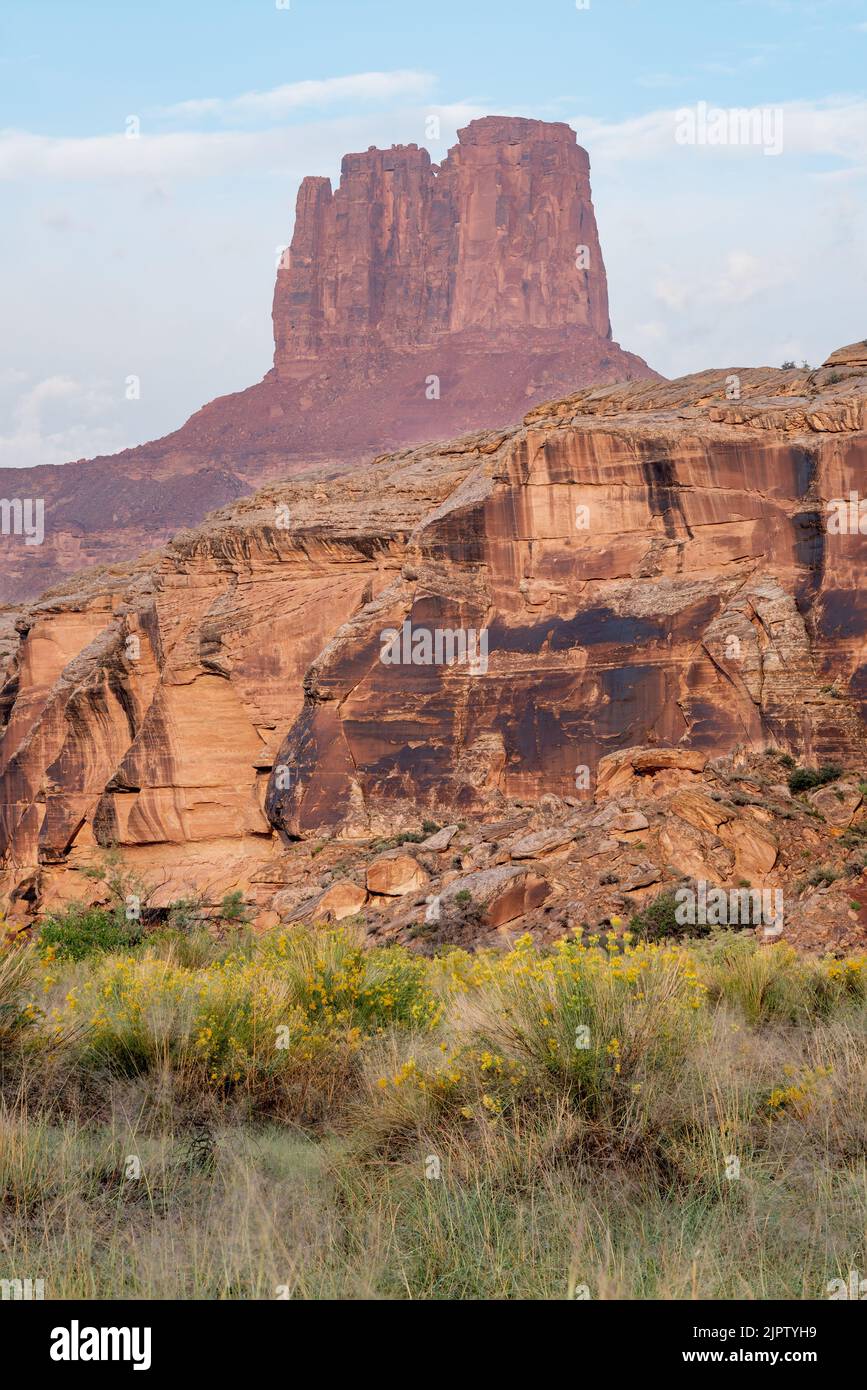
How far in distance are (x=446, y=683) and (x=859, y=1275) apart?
31262mm

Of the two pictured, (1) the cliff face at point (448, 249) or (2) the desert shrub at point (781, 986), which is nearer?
(2) the desert shrub at point (781, 986)

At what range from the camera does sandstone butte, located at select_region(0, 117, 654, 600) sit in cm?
13162

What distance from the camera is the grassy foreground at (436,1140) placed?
190 inches

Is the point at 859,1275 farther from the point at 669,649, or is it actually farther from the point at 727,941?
the point at 669,649

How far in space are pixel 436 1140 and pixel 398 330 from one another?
151 metres

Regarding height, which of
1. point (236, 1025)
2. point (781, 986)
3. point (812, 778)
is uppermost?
point (236, 1025)

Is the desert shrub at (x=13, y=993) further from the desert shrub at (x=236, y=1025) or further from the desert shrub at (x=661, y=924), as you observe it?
the desert shrub at (x=661, y=924)

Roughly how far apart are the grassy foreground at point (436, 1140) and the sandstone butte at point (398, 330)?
400 ft

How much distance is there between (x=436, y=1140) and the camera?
20.5ft

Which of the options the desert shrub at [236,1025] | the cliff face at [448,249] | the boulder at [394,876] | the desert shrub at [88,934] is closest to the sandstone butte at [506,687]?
the boulder at [394,876]

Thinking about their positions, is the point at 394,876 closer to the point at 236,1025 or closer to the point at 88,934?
the point at 88,934

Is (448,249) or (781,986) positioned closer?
(781,986)

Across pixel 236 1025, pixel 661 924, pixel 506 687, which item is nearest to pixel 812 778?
pixel 506 687

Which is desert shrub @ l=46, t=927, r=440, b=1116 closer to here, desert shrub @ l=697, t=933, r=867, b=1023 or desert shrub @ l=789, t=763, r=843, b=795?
desert shrub @ l=697, t=933, r=867, b=1023
